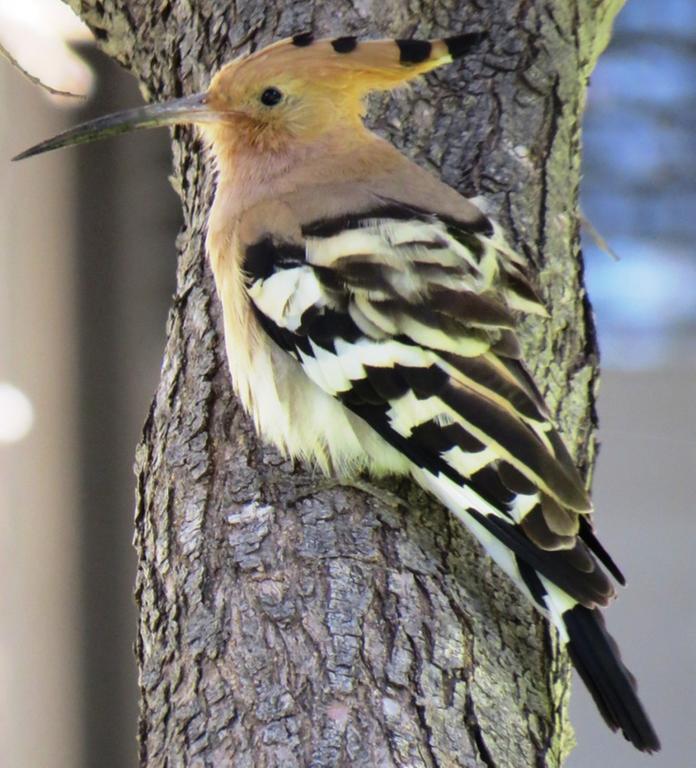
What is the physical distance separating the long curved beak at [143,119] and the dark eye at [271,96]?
0.22 feet

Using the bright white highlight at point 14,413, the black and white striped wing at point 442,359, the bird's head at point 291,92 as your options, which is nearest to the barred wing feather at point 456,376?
the black and white striped wing at point 442,359

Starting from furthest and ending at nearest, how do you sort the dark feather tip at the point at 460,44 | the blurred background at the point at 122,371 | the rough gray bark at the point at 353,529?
the blurred background at the point at 122,371 < the dark feather tip at the point at 460,44 < the rough gray bark at the point at 353,529

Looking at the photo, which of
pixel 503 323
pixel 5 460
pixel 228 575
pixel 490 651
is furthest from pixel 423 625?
pixel 5 460

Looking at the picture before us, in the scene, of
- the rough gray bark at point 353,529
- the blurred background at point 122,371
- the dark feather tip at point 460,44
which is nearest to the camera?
the rough gray bark at point 353,529

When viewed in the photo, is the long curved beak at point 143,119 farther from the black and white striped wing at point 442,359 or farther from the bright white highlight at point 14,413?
the bright white highlight at point 14,413

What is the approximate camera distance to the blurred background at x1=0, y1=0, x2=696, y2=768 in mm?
3059

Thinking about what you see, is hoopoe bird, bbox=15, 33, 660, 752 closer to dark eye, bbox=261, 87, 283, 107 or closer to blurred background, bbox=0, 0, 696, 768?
dark eye, bbox=261, 87, 283, 107

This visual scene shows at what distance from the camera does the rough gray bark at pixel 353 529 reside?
51.8 inches

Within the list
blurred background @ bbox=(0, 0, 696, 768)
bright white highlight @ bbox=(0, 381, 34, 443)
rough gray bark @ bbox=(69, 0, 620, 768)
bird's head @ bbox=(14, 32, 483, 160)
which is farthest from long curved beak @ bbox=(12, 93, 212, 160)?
bright white highlight @ bbox=(0, 381, 34, 443)

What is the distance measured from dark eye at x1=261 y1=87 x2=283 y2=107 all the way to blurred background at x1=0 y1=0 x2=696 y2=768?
1.39 meters

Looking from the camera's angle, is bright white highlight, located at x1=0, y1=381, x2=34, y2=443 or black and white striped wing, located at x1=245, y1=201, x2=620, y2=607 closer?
black and white striped wing, located at x1=245, y1=201, x2=620, y2=607

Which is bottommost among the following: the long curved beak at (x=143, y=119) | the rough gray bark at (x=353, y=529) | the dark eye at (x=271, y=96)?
the rough gray bark at (x=353, y=529)

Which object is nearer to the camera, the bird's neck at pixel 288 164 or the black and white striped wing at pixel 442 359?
the black and white striped wing at pixel 442 359

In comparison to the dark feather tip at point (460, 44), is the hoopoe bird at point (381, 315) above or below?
below
